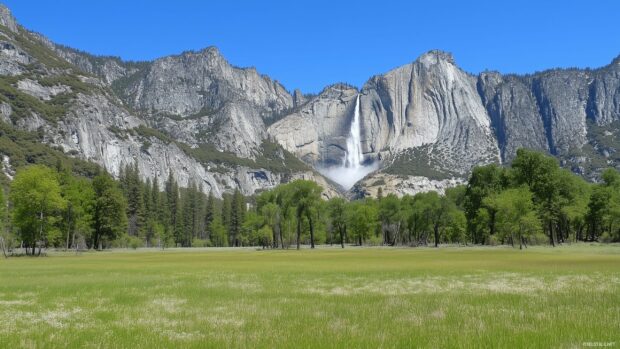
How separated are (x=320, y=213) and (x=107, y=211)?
52207 mm

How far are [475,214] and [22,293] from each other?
95366 mm

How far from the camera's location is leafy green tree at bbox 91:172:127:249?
104125 millimetres

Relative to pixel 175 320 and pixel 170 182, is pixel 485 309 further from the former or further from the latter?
pixel 170 182

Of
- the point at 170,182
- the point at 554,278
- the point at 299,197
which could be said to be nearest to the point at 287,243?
the point at 299,197

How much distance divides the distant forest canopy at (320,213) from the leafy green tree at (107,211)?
23cm

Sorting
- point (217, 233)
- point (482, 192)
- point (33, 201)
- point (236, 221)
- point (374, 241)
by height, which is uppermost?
point (482, 192)

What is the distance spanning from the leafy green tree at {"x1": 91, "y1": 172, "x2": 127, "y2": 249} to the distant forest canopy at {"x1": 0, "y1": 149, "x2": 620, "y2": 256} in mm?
227

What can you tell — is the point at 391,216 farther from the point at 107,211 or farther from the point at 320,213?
the point at 107,211

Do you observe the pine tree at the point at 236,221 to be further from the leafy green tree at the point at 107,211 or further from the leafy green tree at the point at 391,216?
the leafy green tree at the point at 107,211

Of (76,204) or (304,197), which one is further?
(304,197)

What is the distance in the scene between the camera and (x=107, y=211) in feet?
343

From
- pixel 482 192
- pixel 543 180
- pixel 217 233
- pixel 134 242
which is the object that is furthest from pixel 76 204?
pixel 543 180

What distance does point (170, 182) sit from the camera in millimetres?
190625

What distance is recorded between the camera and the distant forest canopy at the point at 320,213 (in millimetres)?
77188
